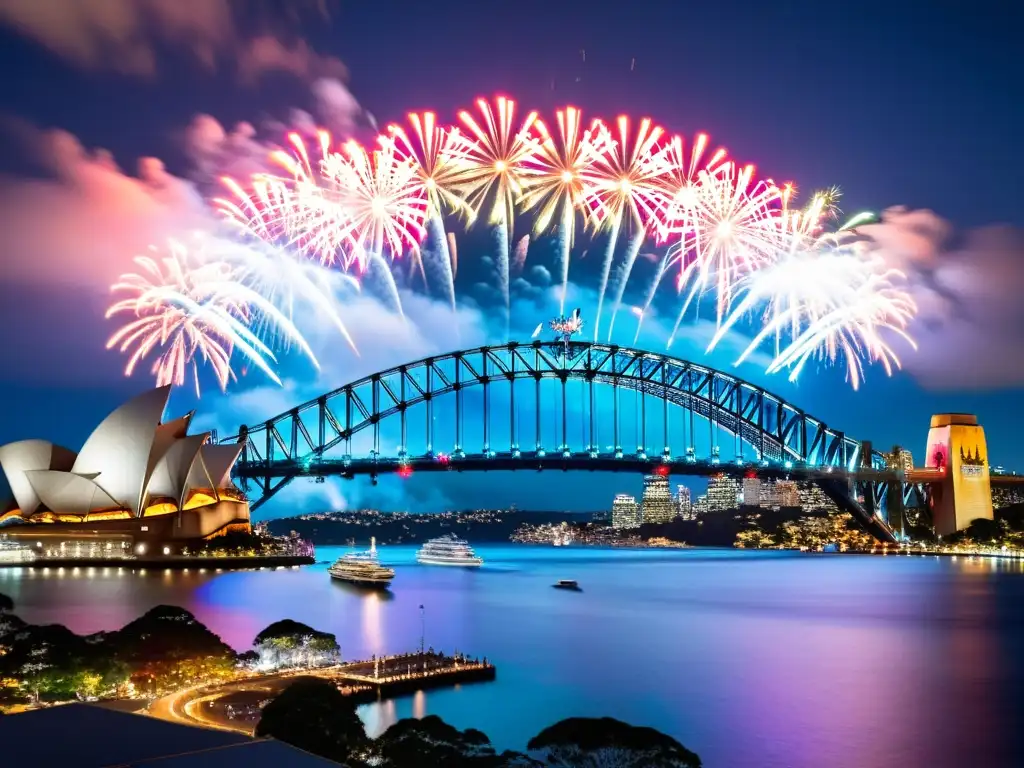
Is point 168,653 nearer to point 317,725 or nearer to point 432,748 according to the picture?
point 317,725

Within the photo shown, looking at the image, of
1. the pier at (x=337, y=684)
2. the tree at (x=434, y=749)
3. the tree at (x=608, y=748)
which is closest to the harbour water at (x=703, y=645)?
the pier at (x=337, y=684)

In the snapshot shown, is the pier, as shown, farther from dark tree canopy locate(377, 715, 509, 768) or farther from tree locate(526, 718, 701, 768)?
tree locate(526, 718, 701, 768)

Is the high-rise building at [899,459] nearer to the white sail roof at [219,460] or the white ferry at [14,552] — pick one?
the white sail roof at [219,460]

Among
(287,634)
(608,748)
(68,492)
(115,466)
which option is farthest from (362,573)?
(608,748)

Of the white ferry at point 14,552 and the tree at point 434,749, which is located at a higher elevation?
the white ferry at point 14,552

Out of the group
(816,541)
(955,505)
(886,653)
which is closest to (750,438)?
(955,505)

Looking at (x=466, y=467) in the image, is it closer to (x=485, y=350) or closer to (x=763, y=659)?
(x=485, y=350)
